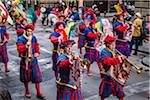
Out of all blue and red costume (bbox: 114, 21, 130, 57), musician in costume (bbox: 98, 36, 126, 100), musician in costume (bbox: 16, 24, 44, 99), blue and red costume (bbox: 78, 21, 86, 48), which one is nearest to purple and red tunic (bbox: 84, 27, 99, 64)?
blue and red costume (bbox: 114, 21, 130, 57)

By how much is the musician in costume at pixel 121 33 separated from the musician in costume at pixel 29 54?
3623 millimetres

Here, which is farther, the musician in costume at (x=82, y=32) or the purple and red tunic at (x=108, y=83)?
the musician in costume at (x=82, y=32)

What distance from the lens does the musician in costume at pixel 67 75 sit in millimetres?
7199

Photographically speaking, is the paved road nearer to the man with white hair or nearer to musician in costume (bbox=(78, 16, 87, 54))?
the man with white hair

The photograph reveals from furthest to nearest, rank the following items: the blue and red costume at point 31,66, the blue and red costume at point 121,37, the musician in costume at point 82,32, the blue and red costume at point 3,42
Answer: the musician in costume at point 82,32, the blue and red costume at point 121,37, the blue and red costume at point 3,42, the blue and red costume at point 31,66

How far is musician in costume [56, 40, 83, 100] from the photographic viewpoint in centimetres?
720

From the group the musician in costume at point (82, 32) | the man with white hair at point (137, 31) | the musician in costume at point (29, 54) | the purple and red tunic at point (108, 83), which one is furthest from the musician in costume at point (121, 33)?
the purple and red tunic at point (108, 83)

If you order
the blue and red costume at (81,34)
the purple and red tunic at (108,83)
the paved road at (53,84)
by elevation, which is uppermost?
the blue and red costume at (81,34)

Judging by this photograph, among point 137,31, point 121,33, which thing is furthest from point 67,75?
point 137,31

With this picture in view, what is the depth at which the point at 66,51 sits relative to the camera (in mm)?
7398

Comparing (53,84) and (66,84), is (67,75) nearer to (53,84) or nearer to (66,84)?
(66,84)

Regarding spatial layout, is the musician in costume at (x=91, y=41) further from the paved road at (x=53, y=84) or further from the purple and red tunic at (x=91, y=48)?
the paved road at (x=53, y=84)

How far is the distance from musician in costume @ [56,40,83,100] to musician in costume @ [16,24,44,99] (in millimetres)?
1893

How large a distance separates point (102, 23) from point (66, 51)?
3804mm
